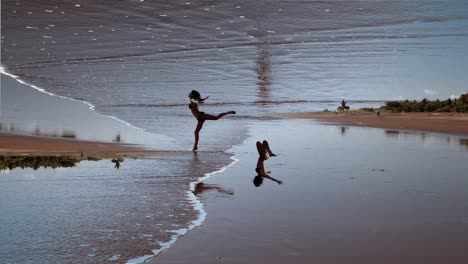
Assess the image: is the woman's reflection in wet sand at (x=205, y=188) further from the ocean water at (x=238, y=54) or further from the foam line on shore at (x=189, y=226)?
the ocean water at (x=238, y=54)

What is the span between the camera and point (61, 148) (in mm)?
11555

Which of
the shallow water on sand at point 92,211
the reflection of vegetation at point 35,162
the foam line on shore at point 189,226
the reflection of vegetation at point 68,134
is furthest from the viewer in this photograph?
the reflection of vegetation at point 68,134

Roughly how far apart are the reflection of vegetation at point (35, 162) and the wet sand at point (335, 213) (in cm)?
241

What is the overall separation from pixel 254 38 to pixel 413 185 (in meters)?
15.3

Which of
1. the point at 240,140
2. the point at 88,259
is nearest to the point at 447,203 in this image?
the point at 88,259

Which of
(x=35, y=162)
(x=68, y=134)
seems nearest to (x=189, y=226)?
(x=35, y=162)

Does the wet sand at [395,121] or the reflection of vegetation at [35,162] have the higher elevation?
the wet sand at [395,121]

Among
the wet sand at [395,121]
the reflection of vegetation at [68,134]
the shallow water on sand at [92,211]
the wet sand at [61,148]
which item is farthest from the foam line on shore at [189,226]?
the wet sand at [395,121]

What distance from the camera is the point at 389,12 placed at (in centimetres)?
2286

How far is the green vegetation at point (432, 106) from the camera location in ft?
88.4

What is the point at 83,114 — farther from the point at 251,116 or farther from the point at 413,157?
the point at 413,157

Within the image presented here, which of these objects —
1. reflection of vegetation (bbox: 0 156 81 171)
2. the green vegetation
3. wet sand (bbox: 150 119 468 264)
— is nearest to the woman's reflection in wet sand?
wet sand (bbox: 150 119 468 264)

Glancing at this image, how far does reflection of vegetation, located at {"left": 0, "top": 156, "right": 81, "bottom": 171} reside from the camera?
877 centimetres

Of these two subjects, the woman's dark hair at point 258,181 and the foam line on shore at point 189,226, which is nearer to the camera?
the foam line on shore at point 189,226
